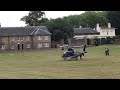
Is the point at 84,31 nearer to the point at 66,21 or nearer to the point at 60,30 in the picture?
the point at 66,21

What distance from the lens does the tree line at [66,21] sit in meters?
90.9

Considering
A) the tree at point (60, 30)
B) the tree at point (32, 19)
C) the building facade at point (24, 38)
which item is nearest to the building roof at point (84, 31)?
the tree at point (32, 19)

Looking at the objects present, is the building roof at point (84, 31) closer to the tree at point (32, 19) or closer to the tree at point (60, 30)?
the tree at point (32, 19)

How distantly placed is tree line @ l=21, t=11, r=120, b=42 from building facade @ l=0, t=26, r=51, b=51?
Result: 291 centimetres

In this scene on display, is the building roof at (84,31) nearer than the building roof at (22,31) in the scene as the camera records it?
No

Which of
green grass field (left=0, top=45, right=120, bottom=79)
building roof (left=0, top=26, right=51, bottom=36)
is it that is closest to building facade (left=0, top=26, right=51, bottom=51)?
building roof (left=0, top=26, right=51, bottom=36)

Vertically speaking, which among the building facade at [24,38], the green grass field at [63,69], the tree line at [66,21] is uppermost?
the tree line at [66,21]

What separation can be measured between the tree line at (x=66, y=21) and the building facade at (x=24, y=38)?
2.91m
